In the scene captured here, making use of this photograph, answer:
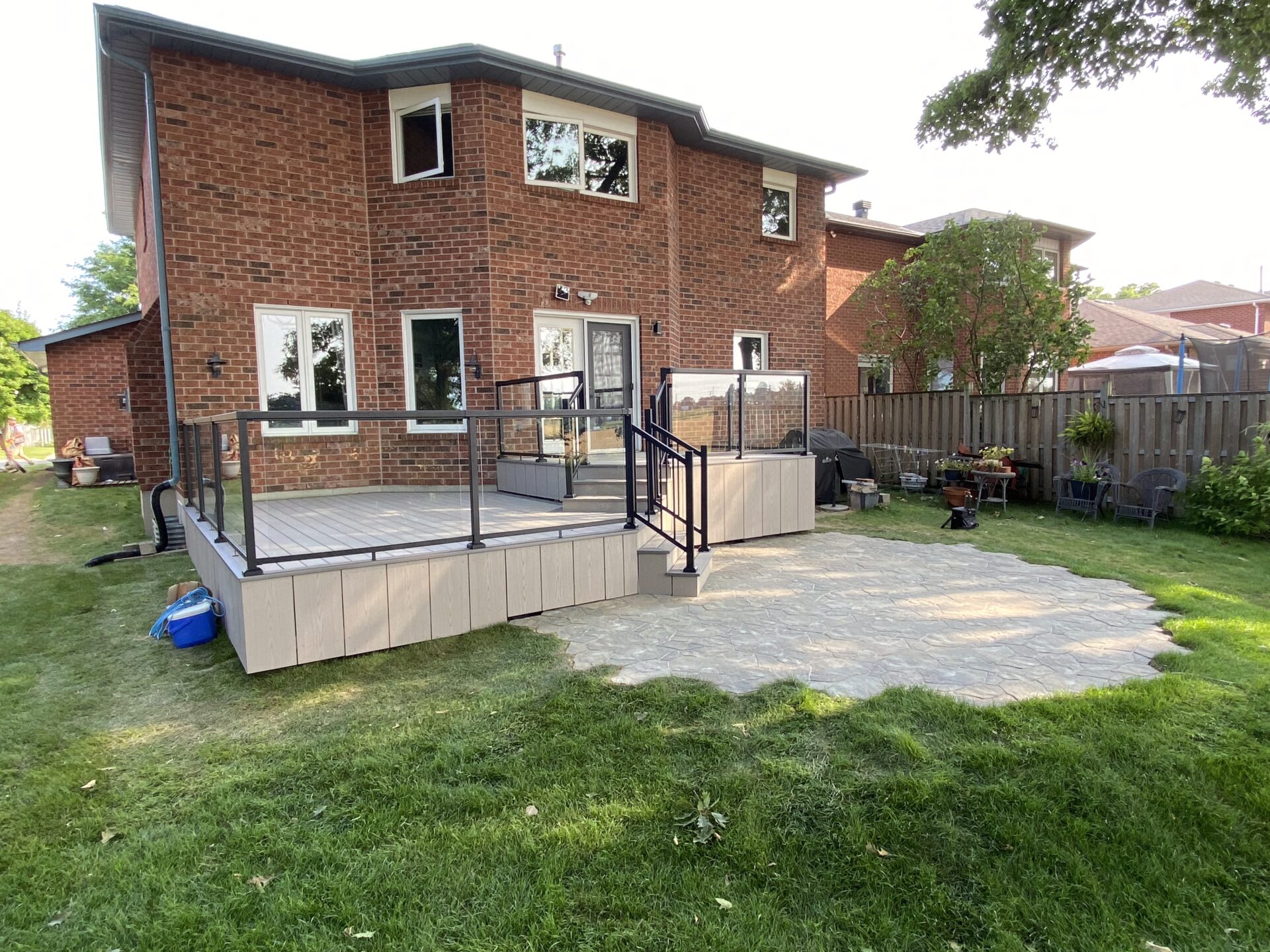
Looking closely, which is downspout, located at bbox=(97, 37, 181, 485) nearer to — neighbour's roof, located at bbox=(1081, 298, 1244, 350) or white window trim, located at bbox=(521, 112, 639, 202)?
white window trim, located at bbox=(521, 112, 639, 202)

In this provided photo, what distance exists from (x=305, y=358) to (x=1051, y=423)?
11.2m

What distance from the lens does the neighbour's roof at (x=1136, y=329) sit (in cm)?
2211

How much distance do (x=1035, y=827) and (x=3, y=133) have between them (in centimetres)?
4987

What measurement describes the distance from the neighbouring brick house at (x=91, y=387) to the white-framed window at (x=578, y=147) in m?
11.2

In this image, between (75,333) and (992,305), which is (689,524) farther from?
(75,333)

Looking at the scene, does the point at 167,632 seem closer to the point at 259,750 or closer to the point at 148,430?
the point at 259,750

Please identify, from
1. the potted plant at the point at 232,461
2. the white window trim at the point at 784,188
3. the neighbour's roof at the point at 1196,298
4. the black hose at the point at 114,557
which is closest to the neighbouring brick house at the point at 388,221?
the black hose at the point at 114,557

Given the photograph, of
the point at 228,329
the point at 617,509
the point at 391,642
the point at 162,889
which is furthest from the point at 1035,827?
the point at 228,329

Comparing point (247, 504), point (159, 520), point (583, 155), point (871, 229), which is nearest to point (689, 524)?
point (247, 504)

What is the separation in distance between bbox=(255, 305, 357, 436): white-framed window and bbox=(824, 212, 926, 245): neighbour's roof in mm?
10648

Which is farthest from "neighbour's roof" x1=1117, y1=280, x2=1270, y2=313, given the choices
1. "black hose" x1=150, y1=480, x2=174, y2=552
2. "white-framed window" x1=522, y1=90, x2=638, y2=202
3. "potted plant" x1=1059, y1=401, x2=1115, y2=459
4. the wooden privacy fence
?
"black hose" x1=150, y1=480, x2=174, y2=552

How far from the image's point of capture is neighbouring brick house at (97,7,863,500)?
319 inches

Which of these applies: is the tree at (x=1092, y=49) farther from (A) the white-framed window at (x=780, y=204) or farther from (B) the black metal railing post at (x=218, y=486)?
(A) the white-framed window at (x=780, y=204)

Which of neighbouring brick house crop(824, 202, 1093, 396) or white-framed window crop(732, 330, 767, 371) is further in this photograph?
neighbouring brick house crop(824, 202, 1093, 396)
